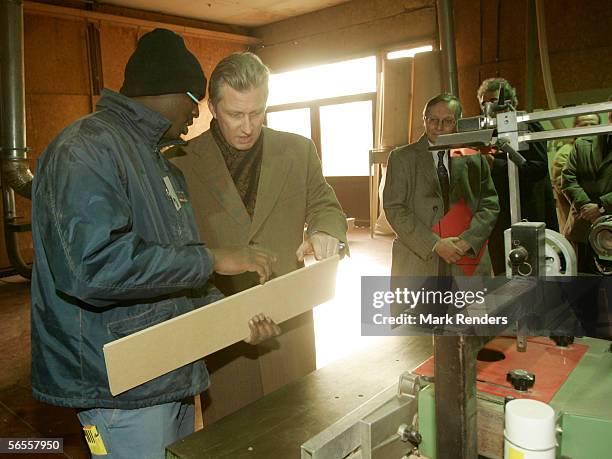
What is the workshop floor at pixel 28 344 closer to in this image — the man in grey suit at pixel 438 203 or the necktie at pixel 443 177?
the man in grey suit at pixel 438 203

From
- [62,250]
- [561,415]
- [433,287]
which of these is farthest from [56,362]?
[433,287]

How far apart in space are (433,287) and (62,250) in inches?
71.2

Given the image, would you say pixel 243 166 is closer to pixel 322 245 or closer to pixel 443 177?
pixel 322 245

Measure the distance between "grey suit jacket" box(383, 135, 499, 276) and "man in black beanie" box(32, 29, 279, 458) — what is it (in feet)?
4.23

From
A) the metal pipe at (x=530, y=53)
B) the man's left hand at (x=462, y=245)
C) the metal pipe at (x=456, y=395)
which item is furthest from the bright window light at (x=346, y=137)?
the metal pipe at (x=456, y=395)

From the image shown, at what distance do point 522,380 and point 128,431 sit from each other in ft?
2.55

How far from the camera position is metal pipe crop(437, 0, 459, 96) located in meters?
4.97

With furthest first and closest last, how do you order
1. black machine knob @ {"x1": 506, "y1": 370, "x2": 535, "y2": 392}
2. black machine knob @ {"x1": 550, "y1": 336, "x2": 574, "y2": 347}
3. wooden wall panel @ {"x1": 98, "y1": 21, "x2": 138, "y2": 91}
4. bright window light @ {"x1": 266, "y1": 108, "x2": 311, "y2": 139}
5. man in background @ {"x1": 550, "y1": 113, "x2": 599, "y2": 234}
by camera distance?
bright window light @ {"x1": 266, "y1": 108, "x2": 311, "y2": 139} → wooden wall panel @ {"x1": 98, "y1": 21, "x2": 138, "y2": 91} → man in background @ {"x1": 550, "y1": 113, "x2": 599, "y2": 234} → black machine knob @ {"x1": 550, "y1": 336, "x2": 574, "y2": 347} → black machine knob @ {"x1": 506, "y1": 370, "x2": 535, "y2": 392}

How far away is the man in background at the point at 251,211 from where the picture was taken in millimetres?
→ 1518

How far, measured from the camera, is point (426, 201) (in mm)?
2381

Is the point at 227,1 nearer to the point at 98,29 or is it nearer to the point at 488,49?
the point at 98,29

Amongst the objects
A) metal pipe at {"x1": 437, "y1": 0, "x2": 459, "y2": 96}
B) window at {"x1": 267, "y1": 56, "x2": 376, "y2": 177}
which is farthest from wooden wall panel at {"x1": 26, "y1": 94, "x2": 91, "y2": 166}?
metal pipe at {"x1": 437, "y1": 0, "x2": 459, "y2": 96}

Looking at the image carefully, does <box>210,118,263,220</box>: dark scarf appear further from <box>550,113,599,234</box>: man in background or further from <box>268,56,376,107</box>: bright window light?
<box>268,56,376,107</box>: bright window light

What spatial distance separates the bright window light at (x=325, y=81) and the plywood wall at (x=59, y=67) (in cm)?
215
